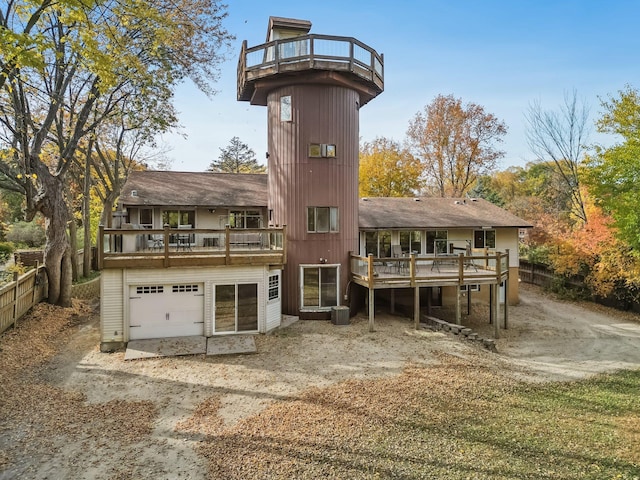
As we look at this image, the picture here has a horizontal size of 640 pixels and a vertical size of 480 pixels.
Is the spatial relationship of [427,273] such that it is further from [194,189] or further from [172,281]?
[194,189]

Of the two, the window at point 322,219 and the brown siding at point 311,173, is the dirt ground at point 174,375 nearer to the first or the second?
the brown siding at point 311,173

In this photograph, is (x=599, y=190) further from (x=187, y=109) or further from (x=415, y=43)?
(x=187, y=109)

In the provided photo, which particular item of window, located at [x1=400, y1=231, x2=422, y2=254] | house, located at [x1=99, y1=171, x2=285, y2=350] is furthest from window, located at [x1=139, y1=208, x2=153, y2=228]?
window, located at [x1=400, y1=231, x2=422, y2=254]

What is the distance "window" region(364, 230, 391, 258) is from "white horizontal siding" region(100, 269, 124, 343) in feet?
34.1

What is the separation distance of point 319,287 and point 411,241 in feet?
20.0

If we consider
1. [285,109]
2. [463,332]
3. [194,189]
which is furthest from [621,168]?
[194,189]

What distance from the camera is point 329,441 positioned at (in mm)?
6227

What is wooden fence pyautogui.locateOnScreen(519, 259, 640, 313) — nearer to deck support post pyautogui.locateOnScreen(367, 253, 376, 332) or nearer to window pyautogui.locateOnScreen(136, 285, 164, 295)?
deck support post pyautogui.locateOnScreen(367, 253, 376, 332)

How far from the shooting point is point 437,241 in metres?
18.6

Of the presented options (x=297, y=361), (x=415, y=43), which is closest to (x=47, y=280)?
(x=297, y=361)

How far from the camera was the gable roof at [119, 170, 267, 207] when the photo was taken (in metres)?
16.1

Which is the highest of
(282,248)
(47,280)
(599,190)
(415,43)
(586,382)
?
(415,43)

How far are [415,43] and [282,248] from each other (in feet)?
26.3

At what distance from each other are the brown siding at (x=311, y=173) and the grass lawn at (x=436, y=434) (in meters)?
6.28
